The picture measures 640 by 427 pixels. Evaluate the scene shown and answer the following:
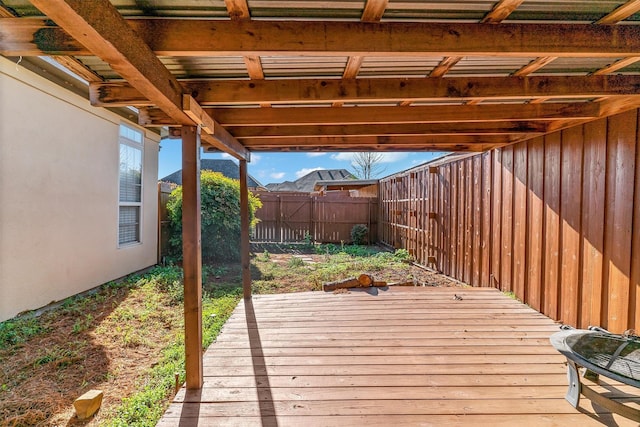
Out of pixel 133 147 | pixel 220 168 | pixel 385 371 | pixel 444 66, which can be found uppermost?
pixel 220 168

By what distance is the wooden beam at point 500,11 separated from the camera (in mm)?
1423

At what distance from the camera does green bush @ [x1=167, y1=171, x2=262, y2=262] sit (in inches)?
260

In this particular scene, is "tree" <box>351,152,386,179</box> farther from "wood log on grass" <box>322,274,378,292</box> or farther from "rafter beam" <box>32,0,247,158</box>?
"rafter beam" <box>32,0,247,158</box>

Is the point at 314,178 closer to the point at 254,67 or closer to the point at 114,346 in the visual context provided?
→ the point at 114,346

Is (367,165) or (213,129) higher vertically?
(367,165)

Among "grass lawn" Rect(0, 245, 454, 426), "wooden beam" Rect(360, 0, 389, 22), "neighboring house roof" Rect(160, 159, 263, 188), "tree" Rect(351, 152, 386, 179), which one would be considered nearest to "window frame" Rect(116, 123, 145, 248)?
"grass lawn" Rect(0, 245, 454, 426)

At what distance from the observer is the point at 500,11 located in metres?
1.49

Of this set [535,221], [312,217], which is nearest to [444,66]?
[535,221]

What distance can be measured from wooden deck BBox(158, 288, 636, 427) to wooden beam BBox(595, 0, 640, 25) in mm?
2230

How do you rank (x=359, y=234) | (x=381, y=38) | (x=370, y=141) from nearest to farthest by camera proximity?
(x=381, y=38)
(x=370, y=141)
(x=359, y=234)

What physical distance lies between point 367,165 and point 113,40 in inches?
963

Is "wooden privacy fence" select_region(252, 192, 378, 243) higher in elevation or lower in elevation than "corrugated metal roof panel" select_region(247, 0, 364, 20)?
lower

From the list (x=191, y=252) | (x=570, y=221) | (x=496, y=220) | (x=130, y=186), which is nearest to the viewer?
(x=191, y=252)

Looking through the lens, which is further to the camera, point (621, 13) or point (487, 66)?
point (487, 66)
